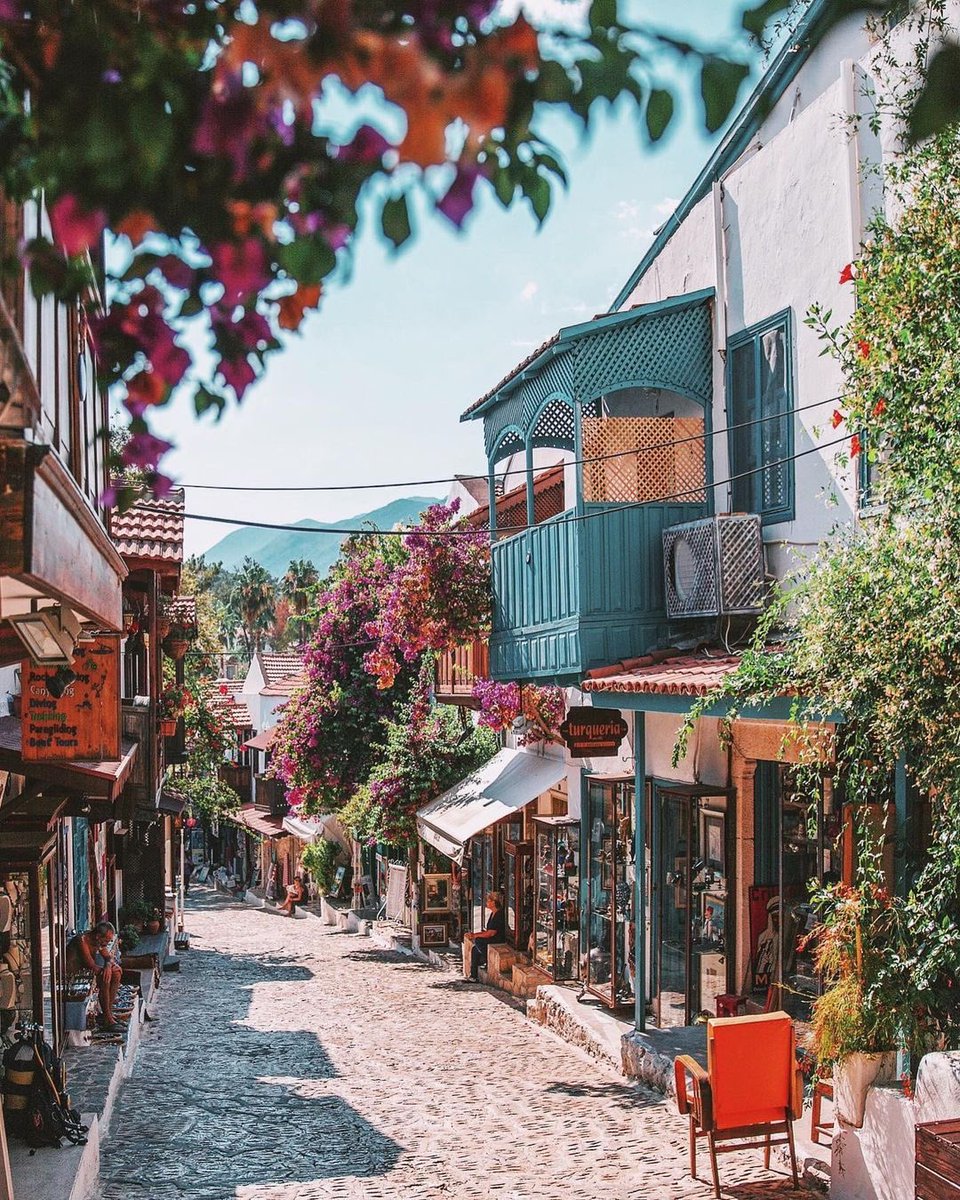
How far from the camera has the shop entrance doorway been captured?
506 inches

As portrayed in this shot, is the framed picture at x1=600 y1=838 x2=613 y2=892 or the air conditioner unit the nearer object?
the air conditioner unit

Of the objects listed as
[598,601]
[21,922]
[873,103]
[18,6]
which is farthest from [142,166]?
[598,601]

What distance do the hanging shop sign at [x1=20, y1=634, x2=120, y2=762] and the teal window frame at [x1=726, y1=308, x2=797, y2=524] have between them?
572 cm

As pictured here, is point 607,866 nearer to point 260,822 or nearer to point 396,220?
point 396,220

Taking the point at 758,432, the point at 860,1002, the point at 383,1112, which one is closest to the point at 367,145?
the point at 860,1002

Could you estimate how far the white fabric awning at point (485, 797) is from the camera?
18109 mm

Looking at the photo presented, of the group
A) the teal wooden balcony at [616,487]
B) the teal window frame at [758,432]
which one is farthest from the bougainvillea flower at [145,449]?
the teal wooden balcony at [616,487]

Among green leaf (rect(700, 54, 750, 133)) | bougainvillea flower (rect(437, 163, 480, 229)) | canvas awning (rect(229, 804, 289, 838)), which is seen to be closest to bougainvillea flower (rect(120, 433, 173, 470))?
bougainvillea flower (rect(437, 163, 480, 229))

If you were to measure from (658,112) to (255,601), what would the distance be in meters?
92.0

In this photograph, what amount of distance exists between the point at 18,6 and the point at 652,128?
1.11 m

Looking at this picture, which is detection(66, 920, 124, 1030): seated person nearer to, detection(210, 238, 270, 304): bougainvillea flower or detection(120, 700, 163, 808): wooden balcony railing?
detection(120, 700, 163, 808): wooden balcony railing

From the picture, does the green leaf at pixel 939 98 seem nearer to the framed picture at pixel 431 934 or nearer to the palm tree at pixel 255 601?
the framed picture at pixel 431 934

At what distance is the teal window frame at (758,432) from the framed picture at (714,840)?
3059mm

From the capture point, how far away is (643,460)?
13.4m
